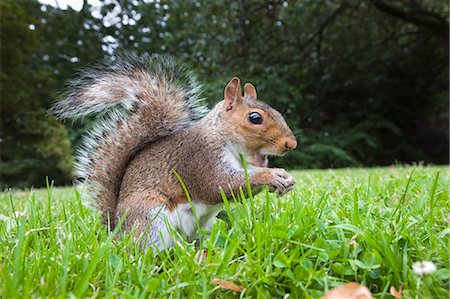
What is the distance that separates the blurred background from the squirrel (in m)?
4.56

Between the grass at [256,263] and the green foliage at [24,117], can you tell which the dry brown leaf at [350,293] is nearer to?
the grass at [256,263]

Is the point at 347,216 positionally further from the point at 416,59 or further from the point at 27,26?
the point at 416,59

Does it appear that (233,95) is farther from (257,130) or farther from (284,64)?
(284,64)

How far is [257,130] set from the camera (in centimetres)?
135

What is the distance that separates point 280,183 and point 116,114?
0.64 m

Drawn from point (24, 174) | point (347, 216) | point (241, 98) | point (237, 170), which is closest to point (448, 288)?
point (347, 216)

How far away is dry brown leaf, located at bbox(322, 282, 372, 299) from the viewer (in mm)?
669

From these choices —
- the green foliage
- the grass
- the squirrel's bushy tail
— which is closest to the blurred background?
the green foliage

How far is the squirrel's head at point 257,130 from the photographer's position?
135 centimetres

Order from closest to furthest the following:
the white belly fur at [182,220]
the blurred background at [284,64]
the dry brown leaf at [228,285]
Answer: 1. the dry brown leaf at [228,285]
2. the white belly fur at [182,220]
3. the blurred background at [284,64]

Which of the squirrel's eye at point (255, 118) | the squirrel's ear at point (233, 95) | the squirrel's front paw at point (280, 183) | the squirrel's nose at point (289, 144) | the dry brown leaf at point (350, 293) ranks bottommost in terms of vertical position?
the dry brown leaf at point (350, 293)

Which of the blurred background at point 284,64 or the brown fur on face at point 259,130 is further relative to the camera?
the blurred background at point 284,64

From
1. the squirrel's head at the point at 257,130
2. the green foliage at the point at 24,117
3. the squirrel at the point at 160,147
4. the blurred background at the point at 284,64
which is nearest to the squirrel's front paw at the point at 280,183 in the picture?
the squirrel at the point at 160,147

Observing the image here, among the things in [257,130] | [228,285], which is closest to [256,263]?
[228,285]
